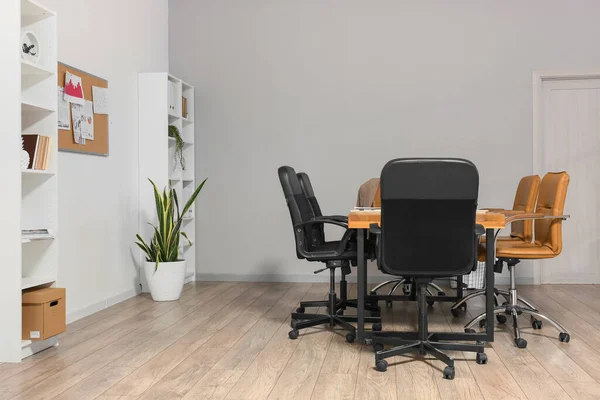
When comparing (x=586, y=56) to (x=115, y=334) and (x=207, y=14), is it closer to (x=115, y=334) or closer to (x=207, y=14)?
(x=207, y=14)

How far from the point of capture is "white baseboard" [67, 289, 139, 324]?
449cm

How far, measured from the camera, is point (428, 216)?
3.15 meters

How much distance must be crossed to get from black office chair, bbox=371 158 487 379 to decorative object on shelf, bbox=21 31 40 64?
2.02 m

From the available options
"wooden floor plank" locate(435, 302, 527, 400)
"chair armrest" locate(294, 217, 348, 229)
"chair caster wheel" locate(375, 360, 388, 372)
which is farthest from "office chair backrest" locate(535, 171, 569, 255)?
"chair caster wheel" locate(375, 360, 388, 372)

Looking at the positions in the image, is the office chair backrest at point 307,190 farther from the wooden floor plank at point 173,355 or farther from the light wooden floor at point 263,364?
the wooden floor plank at point 173,355

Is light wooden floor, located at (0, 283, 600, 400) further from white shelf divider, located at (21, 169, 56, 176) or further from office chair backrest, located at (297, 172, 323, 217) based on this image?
white shelf divider, located at (21, 169, 56, 176)

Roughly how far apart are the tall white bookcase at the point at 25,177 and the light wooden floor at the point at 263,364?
328 millimetres

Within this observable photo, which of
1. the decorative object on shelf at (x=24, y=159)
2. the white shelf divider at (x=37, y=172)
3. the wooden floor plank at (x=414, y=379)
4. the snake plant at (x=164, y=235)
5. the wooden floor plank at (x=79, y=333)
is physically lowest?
the wooden floor plank at (x=79, y=333)

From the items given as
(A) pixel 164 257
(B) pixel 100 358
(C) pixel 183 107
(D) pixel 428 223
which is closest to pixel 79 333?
(B) pixel 100 358

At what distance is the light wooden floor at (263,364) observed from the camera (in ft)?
9.42

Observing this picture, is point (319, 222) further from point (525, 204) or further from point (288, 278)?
point (288, 278)

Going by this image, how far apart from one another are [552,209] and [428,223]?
1.32m

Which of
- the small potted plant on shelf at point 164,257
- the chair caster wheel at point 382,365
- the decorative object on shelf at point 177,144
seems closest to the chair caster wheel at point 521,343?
the chair caster wheel at point 382,365

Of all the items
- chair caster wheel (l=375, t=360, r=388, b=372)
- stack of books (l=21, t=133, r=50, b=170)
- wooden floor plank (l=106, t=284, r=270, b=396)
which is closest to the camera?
wooden floor plank (l=106, t=284, r=270, b=396)
